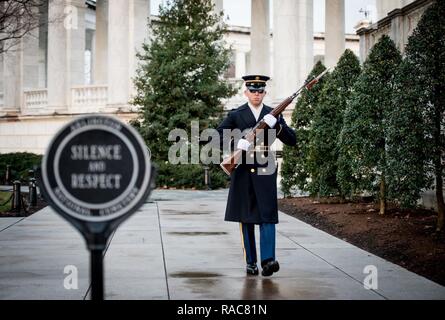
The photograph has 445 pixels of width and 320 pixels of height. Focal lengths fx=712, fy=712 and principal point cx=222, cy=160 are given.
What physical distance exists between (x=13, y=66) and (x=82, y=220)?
132 feet

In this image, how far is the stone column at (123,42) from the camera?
33.1 metres

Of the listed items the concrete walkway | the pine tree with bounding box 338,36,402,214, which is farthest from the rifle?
the pine tree with bounding box 338,36,402,214

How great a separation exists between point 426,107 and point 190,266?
4.83 meters

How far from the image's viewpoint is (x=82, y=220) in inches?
141

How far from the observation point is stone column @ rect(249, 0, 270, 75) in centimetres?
3594

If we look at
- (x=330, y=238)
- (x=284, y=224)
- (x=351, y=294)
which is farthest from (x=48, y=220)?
(x=351, y=294)

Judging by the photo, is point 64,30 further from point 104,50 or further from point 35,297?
point 35,297

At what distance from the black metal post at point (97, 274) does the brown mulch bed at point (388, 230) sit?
5.63 meters

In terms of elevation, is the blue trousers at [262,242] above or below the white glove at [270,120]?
below

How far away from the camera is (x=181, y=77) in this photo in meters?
Answer: 28.5

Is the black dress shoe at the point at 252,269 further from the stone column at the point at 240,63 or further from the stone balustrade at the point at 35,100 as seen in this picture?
the stone column at the point at 240,63

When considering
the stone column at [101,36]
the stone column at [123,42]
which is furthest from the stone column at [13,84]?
the stone column at [123,42]

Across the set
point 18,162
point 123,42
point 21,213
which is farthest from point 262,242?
point 18,162

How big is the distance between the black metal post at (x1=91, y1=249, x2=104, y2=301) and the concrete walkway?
3.84m
